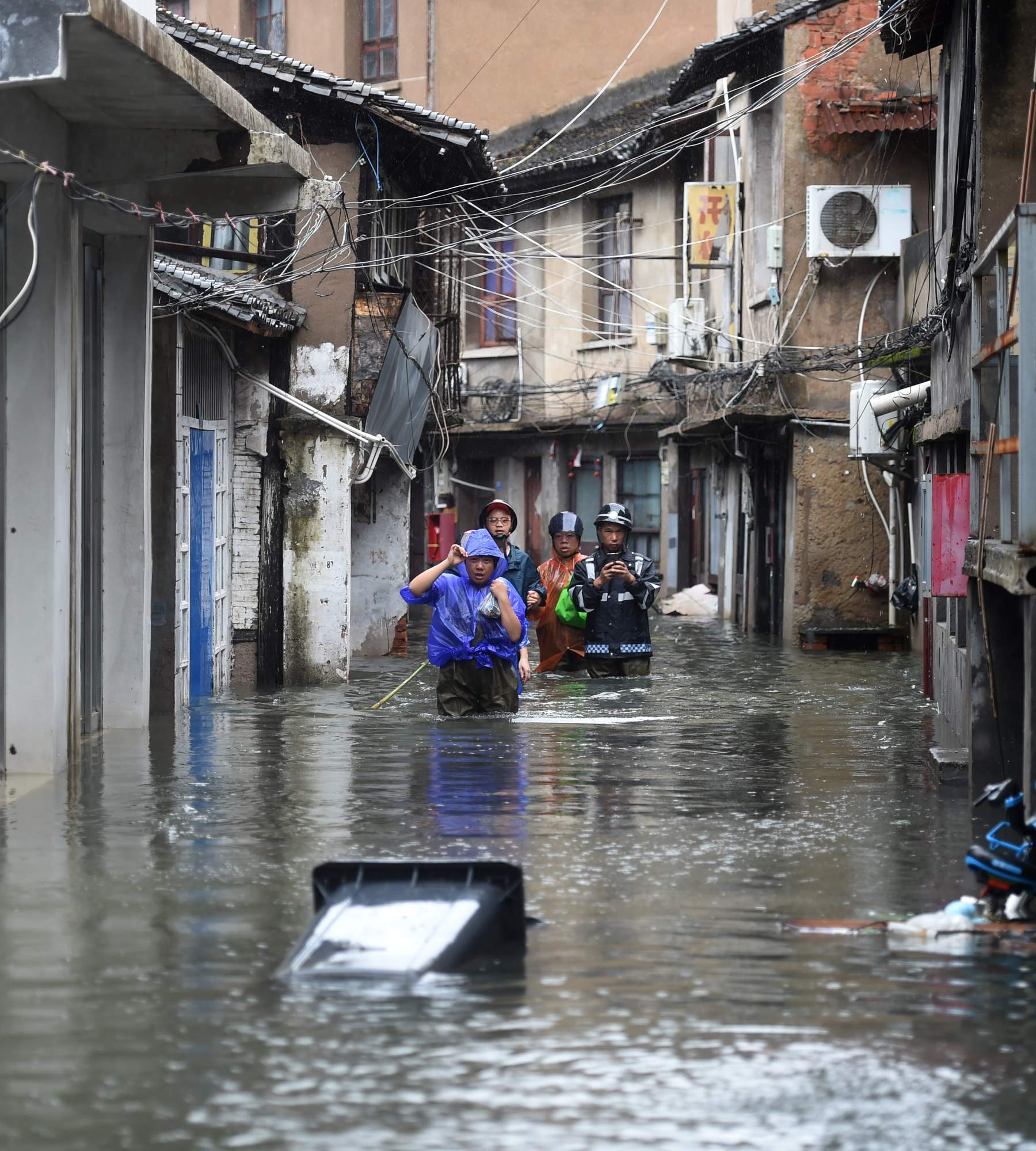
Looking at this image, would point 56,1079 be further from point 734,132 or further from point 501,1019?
point 734,132

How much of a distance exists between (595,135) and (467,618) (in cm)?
2133

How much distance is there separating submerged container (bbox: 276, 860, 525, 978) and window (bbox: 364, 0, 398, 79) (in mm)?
29823

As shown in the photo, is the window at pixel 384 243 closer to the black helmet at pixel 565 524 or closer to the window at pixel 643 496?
the black helmet at pixel 565 524

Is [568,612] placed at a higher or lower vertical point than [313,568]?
lower

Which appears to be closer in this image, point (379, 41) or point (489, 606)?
point (489, 606)

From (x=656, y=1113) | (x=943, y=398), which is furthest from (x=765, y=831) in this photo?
(x=943, y=398)

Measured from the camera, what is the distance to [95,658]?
1184cm

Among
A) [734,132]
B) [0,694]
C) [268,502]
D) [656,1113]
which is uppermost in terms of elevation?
[734,132]

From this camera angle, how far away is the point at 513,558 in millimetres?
15594

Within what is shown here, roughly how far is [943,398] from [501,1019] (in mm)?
9832

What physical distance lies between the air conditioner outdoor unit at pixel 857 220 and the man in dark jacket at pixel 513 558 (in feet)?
25.6

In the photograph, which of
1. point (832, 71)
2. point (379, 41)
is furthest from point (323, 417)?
point (379, 41)

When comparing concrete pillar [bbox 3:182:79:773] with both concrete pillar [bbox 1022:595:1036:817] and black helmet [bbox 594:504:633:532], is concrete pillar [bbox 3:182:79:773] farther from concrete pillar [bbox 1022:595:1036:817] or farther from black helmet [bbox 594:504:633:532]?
black helmet [bbox 594:504:633:532]

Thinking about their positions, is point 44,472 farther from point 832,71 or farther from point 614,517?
point 832,71
